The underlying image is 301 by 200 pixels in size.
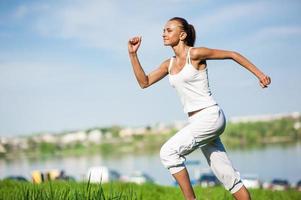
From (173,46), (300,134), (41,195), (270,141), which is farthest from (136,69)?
(300,134)

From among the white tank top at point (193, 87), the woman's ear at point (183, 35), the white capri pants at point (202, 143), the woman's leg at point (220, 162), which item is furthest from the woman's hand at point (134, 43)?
the woman's leg at point (220, 162)

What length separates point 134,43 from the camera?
5504 mm

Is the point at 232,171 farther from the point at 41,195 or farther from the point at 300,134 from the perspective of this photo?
the point at 300,134

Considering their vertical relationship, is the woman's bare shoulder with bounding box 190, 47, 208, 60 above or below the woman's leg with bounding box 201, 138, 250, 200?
above

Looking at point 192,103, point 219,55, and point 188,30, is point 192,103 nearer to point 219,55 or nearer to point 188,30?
point 219,55

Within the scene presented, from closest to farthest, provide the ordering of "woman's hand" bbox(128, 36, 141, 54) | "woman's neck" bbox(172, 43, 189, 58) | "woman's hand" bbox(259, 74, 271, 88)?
"woman's hand" bbox(259, 74, 271, 88)
"woman's neck" bbox(172, 43, 189, 58)
"woman's hand" bbox(128, 36, 141, 54)

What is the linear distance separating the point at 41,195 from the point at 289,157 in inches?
3325

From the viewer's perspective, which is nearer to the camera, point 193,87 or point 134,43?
point 193,87

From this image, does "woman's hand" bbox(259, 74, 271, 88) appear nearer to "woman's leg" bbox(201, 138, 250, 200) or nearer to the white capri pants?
the white capri pants

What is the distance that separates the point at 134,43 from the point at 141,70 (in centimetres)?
25

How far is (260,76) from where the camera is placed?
4988 mm

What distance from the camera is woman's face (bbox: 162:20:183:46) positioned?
5319mm

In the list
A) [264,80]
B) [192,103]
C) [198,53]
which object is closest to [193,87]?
[192,103]

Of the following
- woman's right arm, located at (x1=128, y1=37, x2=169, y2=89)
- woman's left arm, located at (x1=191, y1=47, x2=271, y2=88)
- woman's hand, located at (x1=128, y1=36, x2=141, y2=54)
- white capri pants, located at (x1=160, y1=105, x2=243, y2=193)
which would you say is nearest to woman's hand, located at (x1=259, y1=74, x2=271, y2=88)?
woman's left arm, located at (x1=191, y1=47, x2=271, y2=88)
